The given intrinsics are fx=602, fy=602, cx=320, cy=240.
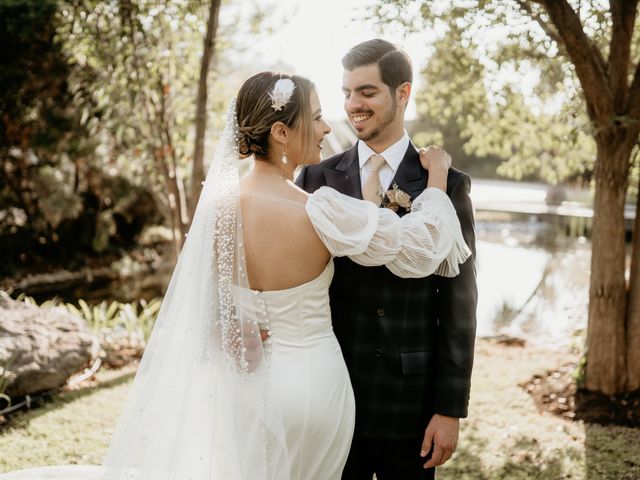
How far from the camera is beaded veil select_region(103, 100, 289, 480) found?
6.87 feet

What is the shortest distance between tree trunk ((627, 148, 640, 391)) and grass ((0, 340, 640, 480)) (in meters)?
0.57

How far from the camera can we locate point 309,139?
7.10 ft

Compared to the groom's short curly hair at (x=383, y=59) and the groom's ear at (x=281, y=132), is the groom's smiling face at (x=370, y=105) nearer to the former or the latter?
the groom's short curly hair at (x=383, y=59)

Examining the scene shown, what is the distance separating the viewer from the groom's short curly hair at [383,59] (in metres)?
2.53

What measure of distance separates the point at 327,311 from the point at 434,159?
2.40 feet

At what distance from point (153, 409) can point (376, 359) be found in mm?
862

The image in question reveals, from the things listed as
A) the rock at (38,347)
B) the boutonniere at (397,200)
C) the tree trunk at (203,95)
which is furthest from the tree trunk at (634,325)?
the rock at (38,347)

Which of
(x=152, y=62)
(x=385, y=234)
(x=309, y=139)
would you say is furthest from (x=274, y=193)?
(x=152, y=62)

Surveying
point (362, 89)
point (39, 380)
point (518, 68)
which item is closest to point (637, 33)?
point (518, 68)

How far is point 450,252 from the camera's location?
212 cm

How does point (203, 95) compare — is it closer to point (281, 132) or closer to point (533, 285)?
point (281, 132)

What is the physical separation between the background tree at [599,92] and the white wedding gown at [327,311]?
9.07ft

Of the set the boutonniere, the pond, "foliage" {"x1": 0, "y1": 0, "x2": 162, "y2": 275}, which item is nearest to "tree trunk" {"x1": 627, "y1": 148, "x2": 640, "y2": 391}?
the pond

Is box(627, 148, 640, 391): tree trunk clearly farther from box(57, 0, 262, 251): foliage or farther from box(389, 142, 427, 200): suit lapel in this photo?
box(57, 0, 262, 251): foliage
